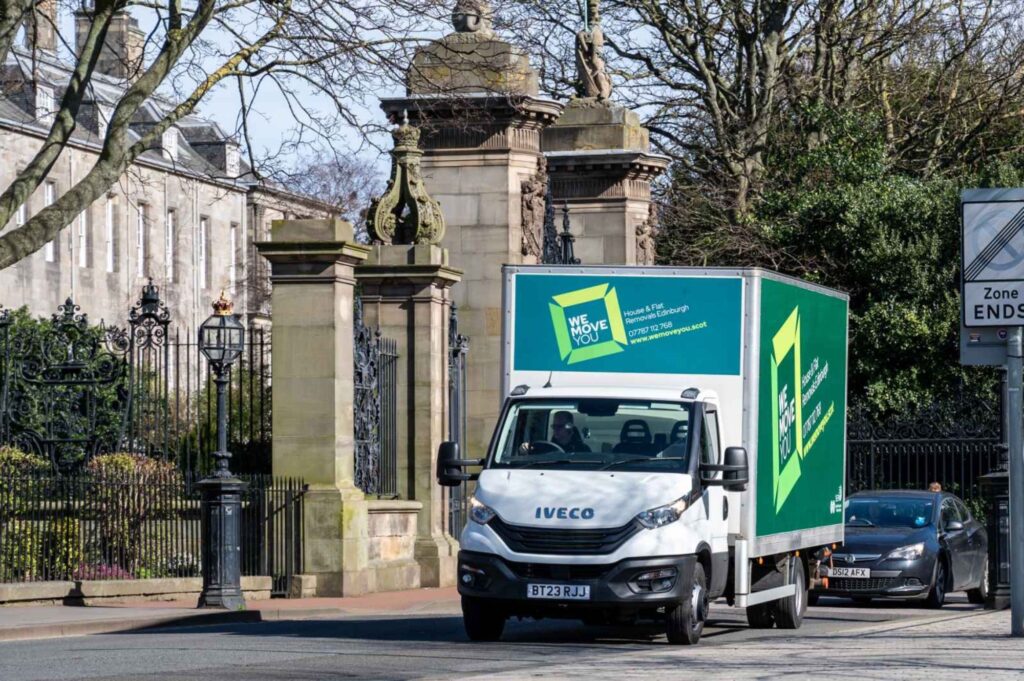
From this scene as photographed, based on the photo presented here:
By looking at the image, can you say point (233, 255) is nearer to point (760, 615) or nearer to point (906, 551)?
point (906, 551)

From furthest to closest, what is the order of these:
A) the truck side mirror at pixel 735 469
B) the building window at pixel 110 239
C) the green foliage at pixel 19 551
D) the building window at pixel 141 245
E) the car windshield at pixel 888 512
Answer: the building window at pixel 141 245 → the building window at pixel 110 239 → the car windshield at pixel 888 512 → the green foliage at pixel 19 551 → the truck side mirror at pixel 735 469

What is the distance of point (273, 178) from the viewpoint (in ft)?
70.8

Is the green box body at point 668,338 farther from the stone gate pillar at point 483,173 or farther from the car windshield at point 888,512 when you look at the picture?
the stone gate pillar at point 483,173

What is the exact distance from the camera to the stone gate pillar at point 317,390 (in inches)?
829

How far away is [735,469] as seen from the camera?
15.2 meters

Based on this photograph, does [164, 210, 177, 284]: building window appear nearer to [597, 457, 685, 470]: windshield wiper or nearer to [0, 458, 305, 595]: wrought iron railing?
[0, 458, 305, 595]: wrought iron railing

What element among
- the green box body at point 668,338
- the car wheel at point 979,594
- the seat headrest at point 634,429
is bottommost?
the car wheel at point 979,594

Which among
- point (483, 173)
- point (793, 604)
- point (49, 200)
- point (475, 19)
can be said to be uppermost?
point (49, 200)

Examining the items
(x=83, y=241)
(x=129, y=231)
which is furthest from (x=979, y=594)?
(x=129, y=231)

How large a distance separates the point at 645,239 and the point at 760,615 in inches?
496

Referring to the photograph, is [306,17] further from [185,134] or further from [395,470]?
[185,134]

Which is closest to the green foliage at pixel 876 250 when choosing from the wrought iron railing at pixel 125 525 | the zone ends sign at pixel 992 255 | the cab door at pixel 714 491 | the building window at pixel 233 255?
the wrought iron railing at pixel 125 525

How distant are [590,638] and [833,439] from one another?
151 inches

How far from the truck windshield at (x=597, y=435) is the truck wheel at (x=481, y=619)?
1116 millimetres
